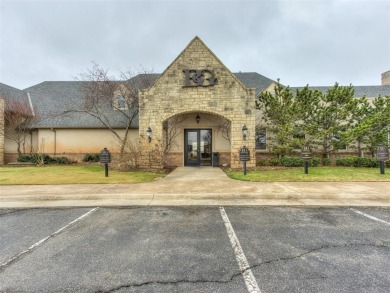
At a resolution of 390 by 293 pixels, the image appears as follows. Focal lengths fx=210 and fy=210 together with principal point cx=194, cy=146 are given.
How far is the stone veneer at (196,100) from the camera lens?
12.8 metres

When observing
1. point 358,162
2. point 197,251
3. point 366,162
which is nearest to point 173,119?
point 358,162

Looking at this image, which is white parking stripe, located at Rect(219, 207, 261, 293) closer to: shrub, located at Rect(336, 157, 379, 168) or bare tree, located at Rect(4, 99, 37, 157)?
shrub, located at Rect(336, 157, 379, 168)

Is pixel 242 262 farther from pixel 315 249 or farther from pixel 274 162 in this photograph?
pixel 274 162

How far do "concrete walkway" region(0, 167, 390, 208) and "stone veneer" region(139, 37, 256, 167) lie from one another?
212 inches

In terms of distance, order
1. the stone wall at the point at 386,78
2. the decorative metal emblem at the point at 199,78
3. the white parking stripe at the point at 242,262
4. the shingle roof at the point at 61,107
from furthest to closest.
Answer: the stone wall at the point at 386,78 → the shingle roof at the point at 61,107 → the decorative metal emblem at the point at 199,78 → the white parking stripe at the point at 242,262

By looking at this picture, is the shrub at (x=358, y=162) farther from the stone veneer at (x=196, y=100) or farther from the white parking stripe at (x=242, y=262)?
the white parking stripe at (x=242, y=262)

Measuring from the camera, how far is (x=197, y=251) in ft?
11.1

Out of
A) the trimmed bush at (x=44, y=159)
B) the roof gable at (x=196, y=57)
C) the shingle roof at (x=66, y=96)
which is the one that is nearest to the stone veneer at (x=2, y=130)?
the trimmed bush at (x=44, y=159)

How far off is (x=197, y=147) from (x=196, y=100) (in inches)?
159

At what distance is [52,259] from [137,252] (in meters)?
1.26

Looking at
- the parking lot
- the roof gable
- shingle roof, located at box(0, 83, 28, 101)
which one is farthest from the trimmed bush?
the parking lot

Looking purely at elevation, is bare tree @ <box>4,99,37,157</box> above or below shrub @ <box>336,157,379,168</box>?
above

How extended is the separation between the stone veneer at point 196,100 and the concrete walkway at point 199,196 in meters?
5.39

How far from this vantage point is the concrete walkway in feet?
20.0
